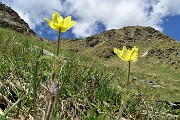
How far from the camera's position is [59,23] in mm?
2094

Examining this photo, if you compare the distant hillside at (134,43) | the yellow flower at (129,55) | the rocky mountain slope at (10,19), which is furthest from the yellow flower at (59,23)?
the distant hillside at (134,43)

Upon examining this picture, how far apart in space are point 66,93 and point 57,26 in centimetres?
247

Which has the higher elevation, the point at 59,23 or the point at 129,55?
the point at 59,23

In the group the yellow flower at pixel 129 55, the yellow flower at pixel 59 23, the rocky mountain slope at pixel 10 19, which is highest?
the rocky mountain slope at pixel 10 19

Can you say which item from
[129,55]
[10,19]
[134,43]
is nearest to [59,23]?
[129,55]

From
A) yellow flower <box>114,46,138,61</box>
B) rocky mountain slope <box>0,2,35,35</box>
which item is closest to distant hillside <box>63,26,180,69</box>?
rocky mountain slope <box>0,2,35,35</box>

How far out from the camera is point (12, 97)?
3803 millimetres

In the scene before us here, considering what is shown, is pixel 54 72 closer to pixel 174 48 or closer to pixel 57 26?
pixel 57 26

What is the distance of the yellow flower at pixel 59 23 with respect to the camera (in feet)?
6.75

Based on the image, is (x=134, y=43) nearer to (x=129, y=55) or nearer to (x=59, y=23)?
(x=129, y=55)

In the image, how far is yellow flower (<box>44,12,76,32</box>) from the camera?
2.06 metres

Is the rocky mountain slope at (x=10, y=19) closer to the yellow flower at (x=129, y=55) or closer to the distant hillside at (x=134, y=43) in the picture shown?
the distant hillside at (x=134, y=43)

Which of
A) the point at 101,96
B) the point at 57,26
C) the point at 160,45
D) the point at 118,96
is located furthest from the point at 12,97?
the point at 160,45

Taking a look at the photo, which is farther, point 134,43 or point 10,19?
point 134,43
